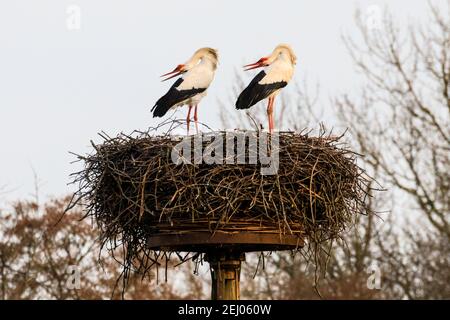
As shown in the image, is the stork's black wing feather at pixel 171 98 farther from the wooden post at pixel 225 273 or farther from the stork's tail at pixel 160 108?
the wooden post at pixel 225 273

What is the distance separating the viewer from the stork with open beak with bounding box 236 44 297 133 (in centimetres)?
859

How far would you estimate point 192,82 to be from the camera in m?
8.68

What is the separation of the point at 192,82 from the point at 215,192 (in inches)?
71.1

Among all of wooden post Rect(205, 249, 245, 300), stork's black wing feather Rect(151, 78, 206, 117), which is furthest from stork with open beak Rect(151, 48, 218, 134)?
wooden post Rect(205, 249, 245, 300)

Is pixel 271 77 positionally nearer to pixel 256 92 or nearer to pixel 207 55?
pixel 256 92

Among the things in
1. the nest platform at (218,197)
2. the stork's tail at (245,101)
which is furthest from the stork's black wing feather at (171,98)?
the nest platform at (218,197)

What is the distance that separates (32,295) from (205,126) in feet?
35.2

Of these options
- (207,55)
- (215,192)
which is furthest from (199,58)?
(215,192)

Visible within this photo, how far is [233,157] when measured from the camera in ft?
24.1

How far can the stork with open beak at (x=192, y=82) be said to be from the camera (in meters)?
8.66

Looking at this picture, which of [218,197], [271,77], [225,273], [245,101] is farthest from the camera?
[271,77]

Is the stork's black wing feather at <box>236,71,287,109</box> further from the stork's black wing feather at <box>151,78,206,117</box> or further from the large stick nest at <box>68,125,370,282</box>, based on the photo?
the large stick nest at <box>68,125,370,282</box>

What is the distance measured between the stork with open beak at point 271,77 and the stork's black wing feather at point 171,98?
1.36ft
